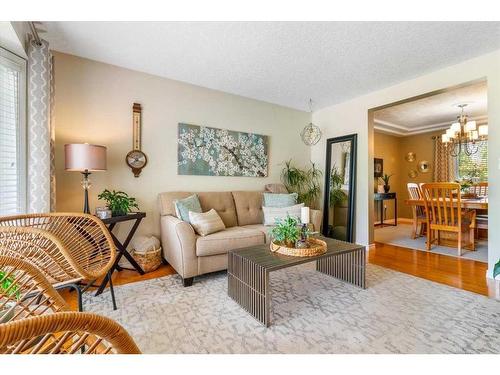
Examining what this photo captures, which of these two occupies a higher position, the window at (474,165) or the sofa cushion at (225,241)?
the window at (474,165)

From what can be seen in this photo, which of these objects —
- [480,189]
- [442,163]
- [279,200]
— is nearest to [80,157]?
[279,200]

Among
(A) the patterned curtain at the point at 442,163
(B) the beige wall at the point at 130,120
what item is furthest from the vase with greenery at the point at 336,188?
(A) the patterned curtain at the point at 442,163

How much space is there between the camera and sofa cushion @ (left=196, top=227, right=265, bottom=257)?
7.73ft

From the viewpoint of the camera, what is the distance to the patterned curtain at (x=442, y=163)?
5.73m

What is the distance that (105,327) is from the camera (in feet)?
1.89

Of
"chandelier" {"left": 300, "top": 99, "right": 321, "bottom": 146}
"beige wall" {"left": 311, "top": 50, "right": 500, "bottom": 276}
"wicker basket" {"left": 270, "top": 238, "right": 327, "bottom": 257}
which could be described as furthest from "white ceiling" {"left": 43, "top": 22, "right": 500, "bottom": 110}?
"wicker basket" {"left": 270, "top": 238, "right": 327, "bottom": 257}

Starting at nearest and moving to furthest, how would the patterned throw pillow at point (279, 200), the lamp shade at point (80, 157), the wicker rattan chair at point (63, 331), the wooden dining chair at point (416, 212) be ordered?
the wicker rattan chair at point (63, 331) < the lamp shade at point (80, 157) < the patterned throw pillow at point (279, 200) < the wooden dining chair at point (416, 212)

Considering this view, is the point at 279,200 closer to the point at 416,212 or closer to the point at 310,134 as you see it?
the point at 310,134

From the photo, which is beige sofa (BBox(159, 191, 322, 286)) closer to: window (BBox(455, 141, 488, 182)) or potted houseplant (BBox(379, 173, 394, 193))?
potted houseplant (BBox(379, 173, 394, 193))

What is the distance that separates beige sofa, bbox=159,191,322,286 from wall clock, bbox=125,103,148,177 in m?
0.45

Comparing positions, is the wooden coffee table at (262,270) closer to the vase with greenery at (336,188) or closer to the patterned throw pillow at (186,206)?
the patterned throw pillow at (186,206)

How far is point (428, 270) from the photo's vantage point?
2732 millimetres

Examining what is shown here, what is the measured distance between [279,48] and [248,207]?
6.51 feet
